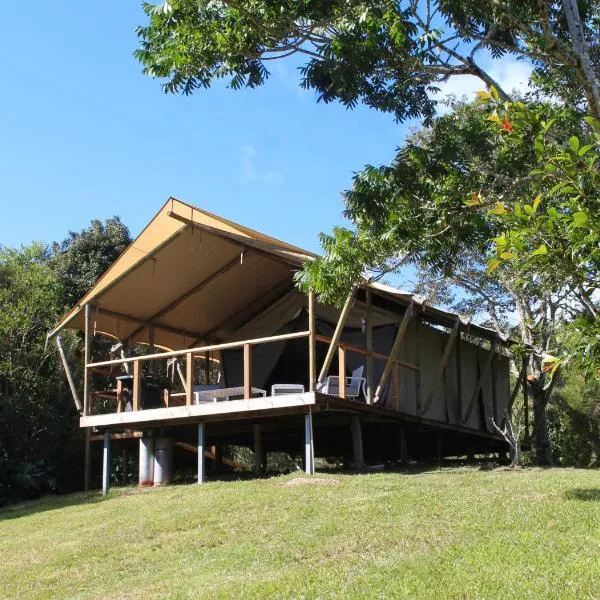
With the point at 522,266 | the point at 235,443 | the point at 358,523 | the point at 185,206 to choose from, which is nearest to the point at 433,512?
the point at 358,523

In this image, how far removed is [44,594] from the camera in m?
7.49

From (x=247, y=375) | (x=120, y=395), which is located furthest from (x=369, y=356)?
(x=120, y=395)

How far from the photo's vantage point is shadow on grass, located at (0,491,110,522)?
13.3 meters

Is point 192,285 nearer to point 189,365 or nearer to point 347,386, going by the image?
point 189,365

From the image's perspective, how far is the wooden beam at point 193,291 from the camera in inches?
591

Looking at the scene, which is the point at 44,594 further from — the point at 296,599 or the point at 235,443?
the point at 235,443

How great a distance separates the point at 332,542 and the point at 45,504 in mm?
8101

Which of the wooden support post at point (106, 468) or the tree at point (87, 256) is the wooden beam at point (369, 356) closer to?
the wooden support post at point (106, 468)

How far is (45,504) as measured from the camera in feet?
46.8

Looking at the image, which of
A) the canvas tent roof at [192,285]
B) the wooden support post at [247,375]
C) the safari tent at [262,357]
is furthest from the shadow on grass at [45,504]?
the canvas tent roof at [192,285]

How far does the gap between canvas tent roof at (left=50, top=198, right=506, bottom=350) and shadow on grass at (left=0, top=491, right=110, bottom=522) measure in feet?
10.2

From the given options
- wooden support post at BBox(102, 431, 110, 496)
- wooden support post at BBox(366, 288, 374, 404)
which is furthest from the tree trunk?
wooden support post at BBox(102, 431, 110, 496)

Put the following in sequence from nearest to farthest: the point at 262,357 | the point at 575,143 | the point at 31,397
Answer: the point at 575,143 → the point at 262,357 → the point at 31,397

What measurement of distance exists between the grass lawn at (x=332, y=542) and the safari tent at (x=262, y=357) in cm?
199
